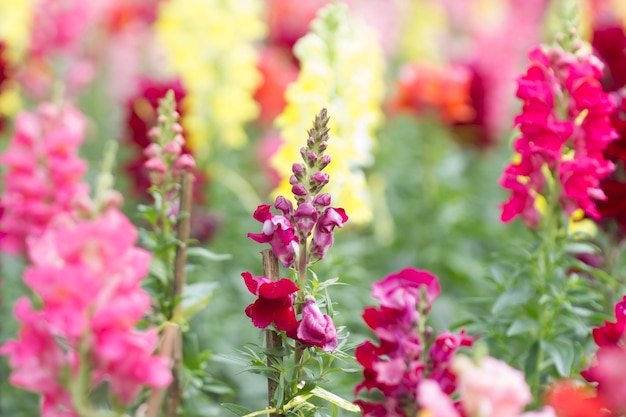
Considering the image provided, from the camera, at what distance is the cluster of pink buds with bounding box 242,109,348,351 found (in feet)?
4.29

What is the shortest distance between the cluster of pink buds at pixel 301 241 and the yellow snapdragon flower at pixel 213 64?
2.06 meters

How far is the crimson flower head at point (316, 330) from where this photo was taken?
51.2 inches

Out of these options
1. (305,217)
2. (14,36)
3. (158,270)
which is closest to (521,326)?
(305,217)

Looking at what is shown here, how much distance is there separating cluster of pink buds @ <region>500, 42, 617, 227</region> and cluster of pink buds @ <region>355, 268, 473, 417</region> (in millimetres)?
537

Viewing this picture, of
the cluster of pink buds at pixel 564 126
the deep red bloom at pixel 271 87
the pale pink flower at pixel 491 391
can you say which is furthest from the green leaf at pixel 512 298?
the deep red bloom at pixel 271 87

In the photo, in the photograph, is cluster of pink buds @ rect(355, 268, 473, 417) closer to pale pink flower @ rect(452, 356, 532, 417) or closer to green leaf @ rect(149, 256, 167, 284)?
pale pink flower @ rect(452, 356, 532, 417)

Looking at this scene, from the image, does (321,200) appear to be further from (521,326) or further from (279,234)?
(521,326)

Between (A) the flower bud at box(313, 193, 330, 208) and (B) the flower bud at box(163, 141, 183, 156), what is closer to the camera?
(A) the flower bud at box(313, 193, 330, 208)

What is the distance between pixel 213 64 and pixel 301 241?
7.24 ft

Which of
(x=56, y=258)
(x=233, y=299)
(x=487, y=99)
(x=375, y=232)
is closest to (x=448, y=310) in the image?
(x=375, y=232)

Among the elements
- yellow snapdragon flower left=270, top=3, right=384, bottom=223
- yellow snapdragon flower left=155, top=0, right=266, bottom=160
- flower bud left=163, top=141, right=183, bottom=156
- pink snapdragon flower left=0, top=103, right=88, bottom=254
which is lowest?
pink snapdragon flower left=0, top=103, right=88, bottom=254

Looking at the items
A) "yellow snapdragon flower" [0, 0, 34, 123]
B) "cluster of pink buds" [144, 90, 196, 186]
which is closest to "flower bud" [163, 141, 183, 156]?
"cluster of pink buds" [144, 90, 196, 186]

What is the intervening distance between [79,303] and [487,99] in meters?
3.03

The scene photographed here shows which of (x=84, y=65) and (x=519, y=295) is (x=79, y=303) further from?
(x=84, y=65)
